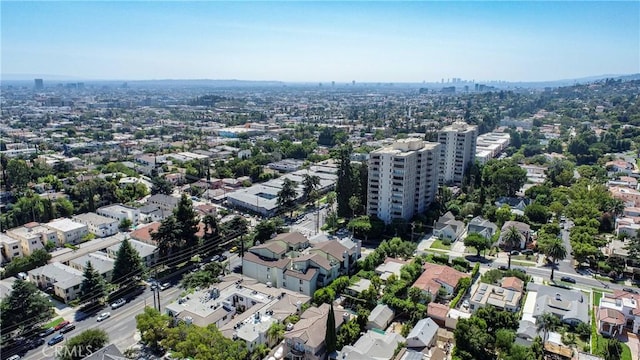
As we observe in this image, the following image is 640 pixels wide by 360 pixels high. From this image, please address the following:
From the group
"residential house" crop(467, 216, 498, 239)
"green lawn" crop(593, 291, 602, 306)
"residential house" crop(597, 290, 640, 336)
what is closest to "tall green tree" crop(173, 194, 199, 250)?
"residential house" crop(467, 216, 498, 239)

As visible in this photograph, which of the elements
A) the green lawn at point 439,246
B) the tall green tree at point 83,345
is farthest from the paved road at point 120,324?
the green lawn at point 439,246

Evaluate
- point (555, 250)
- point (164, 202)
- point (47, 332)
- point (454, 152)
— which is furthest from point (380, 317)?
point (454, 152)

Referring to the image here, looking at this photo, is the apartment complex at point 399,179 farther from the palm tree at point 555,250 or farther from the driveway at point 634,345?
the driveway at point 634,345

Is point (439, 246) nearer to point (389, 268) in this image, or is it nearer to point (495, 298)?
point (389, 268)

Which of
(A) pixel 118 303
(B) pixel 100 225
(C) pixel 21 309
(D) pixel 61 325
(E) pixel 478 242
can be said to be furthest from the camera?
(B) pixel 100 225

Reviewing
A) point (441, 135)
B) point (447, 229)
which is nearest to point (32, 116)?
point (441, 135)

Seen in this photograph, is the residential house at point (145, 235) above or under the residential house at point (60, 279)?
above

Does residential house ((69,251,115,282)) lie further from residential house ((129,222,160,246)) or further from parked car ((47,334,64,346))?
parked car ((47,334,64,346))
